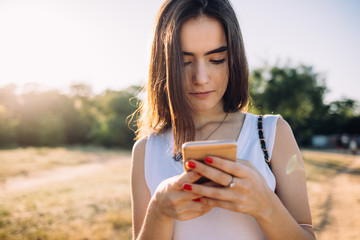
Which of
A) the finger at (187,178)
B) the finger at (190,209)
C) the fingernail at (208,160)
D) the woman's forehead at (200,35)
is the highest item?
the woman's forehead at (200,35)

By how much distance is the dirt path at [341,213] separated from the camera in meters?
5.55

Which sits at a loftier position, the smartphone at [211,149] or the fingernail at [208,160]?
the smartphone at [211,149]

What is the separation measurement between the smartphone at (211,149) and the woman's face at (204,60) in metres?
0.69

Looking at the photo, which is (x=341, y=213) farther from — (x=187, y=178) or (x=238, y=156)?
(x=187, y=178)

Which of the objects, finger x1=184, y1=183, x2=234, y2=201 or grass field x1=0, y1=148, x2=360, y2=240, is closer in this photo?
finger x1=184, y1=183, x2=234, y2=201

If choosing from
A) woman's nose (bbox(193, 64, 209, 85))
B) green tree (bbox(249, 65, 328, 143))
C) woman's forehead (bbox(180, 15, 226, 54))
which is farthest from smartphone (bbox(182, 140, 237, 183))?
green tree (bbox(249, 65, 328, 143))

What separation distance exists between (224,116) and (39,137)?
37.1 m

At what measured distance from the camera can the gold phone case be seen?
3.28 ft

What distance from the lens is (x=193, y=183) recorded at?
1104mm

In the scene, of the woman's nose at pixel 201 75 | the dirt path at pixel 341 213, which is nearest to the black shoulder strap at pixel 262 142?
the woman's nose at pixel 201 75

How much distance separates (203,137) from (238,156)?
328 mm

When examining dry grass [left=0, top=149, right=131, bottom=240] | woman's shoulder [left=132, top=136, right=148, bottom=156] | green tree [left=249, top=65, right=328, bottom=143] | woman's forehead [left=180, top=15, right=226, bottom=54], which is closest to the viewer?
woman's forehead [left=180, top=15, right=226, bottom=54]

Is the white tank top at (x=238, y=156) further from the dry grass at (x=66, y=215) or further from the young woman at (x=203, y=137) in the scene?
the dry grass at (x=66, y=215)

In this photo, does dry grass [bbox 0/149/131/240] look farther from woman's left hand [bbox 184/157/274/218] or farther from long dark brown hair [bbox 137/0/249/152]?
woman's left hand [bbox 184/157/274/218]
